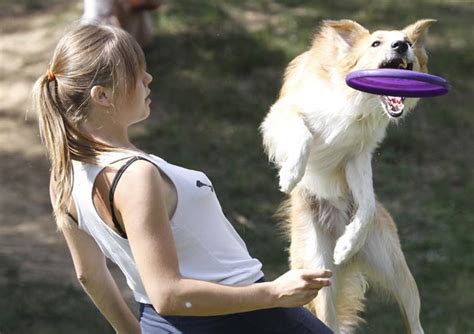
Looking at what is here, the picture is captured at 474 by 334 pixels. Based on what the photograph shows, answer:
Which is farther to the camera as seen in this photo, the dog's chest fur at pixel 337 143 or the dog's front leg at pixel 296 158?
the dog's chest fur at pixel 337 143

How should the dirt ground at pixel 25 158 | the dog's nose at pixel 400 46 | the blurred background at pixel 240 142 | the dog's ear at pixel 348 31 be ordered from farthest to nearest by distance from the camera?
the dirt ground at pixel 25 158 → the blurred background at pixel 240 142 → the dog's ear at pixel 348 31 → the dog's nose at pixel 400 46

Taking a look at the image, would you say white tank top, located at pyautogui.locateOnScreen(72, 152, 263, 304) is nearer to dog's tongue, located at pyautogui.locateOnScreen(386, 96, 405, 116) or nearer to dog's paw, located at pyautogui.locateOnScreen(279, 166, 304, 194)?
dog's paw, located at pyautogui.locateOnScreen(279, 166, 304, 194)

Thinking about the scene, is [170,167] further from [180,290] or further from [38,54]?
[38,54]

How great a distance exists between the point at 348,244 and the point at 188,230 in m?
2.35

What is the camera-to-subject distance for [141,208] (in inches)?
110

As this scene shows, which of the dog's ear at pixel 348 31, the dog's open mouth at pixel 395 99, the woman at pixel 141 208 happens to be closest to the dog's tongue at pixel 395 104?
the dog's open mouth at pixel 395 99

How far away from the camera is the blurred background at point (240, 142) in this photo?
7383mm

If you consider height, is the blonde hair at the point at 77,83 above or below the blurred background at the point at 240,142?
above

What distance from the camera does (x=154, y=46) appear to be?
10680 mm

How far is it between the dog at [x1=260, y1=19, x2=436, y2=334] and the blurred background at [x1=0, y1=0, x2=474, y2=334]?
1300 millimetres

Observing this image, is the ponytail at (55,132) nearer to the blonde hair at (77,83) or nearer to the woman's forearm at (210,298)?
the blonde hair at (77,83)

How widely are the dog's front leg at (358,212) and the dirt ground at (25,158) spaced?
2.74 metres

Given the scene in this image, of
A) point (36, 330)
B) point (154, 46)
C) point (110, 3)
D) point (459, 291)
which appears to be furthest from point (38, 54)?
point (459, 291)

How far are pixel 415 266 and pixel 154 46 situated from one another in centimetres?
430
